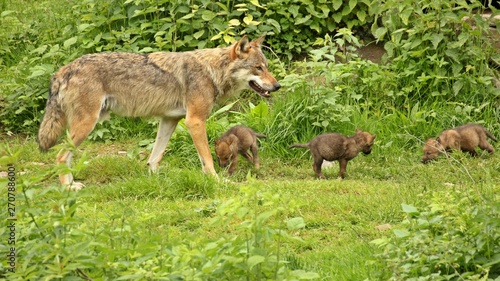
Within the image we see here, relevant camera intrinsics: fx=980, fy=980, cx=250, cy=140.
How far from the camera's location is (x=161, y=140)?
1134cm

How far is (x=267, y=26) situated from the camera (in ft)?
43.7

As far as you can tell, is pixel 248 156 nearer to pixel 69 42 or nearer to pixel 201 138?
pixel 201 138

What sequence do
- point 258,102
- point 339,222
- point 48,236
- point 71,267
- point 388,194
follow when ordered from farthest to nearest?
point 258,102, point 388,194, point 339,222, point 48,236, point 71,267

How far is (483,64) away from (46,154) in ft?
17.8

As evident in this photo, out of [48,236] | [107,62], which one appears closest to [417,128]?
[107,62]

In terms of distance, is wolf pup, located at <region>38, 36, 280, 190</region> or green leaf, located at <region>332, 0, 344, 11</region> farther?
green leaf, located at <region>332, 0, 344, 11</region>

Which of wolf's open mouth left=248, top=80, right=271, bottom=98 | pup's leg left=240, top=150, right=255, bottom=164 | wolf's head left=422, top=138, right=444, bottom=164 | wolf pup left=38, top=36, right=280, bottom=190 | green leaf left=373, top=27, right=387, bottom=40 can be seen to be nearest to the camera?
wolf pup left=38, top=36, right=280, bottom=190

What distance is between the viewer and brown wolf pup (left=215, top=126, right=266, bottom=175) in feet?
35.9

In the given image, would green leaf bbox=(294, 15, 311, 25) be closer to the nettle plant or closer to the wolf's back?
the nettle plant

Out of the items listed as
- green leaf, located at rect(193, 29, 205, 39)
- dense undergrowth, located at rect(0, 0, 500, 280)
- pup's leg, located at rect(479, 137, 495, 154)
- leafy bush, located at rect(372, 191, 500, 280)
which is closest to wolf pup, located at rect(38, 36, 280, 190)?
dense undergrowth, located at rect(0, 0, 500, 280)

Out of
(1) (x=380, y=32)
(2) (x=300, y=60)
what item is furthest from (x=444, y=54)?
(2) (x=300, y=60)

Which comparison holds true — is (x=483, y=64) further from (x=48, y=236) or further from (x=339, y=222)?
(x=48, y=236)

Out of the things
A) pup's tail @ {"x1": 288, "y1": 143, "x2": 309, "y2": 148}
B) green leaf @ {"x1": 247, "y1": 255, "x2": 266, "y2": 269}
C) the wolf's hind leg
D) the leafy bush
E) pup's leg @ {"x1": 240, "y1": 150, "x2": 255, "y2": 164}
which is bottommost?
the wolf's hind leg

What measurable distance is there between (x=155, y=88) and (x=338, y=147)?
7.20 ft
